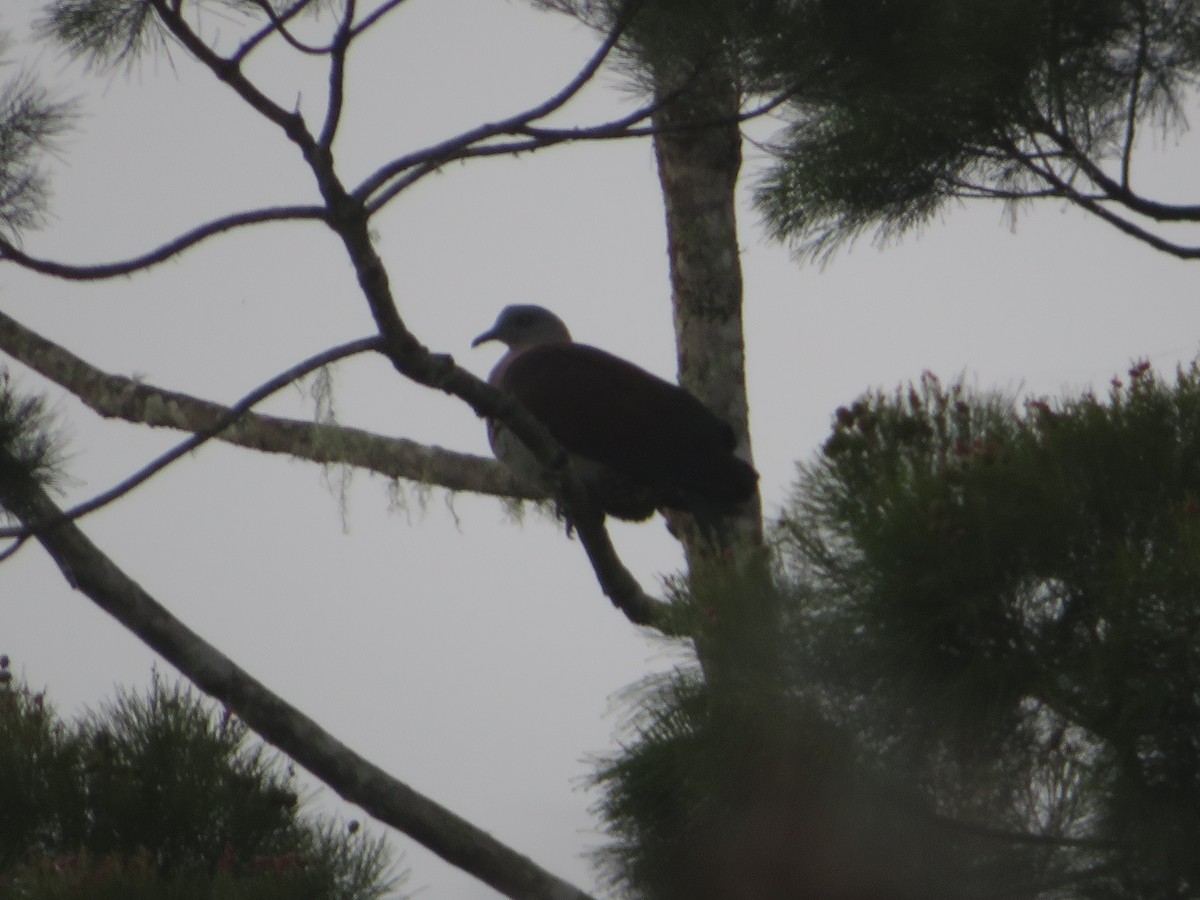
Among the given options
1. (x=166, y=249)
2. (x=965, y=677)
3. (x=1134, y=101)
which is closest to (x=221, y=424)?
(x=166, y=249)

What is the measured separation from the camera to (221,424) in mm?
2273

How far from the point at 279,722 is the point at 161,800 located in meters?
0.22

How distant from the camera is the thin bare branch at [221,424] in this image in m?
2.22

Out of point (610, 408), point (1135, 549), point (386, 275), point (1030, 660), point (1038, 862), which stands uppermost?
point (610, 408)

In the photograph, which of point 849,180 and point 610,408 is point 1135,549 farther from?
point 610,408

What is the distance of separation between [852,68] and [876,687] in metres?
1.31

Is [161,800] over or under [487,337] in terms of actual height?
under

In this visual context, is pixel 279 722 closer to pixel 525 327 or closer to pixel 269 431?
pixel 269 431

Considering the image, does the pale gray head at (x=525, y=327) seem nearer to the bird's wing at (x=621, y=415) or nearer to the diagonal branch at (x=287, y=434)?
the bird's wing at (x=621, y=415)

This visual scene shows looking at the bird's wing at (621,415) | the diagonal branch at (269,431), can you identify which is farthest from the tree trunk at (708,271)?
the diagonal branch at (269,431)

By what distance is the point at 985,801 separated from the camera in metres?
1.65

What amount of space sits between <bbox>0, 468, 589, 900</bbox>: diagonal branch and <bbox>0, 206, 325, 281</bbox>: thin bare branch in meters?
0.33

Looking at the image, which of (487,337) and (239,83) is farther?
(487,337)

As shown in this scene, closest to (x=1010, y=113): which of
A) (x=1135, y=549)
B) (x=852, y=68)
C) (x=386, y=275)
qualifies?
(x=852, y=68)
